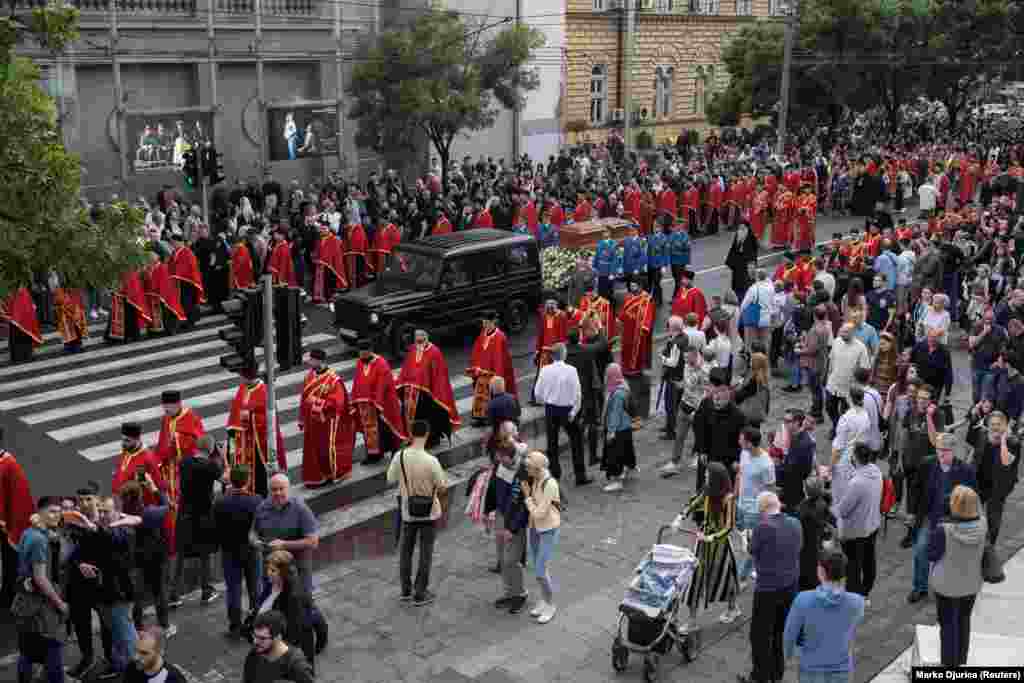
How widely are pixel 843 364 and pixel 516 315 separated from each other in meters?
7.21

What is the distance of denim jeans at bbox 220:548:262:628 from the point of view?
9.70m

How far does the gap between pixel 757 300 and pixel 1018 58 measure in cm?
3271

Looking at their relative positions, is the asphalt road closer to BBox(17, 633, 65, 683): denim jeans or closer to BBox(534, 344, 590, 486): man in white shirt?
BBox(534, 344, 590, 486): man in white shirt

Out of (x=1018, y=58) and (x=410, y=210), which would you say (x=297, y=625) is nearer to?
(x=410, y=210)

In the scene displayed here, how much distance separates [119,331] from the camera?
1906 cm

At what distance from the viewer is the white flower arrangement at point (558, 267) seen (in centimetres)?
2100

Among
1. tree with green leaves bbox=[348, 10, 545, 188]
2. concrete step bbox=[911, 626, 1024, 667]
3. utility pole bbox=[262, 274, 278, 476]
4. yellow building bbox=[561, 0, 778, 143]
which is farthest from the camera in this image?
yellow building bbox=[561, 0, 778, 143]

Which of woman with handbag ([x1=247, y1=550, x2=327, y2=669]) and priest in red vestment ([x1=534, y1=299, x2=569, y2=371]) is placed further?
priest in red vestment ([x1=534, y1=299, x2=569, y2=371])

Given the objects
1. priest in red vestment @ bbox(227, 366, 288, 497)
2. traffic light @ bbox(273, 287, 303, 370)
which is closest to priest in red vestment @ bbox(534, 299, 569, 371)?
traffic light @ bbox(273, 287, 303, 370)

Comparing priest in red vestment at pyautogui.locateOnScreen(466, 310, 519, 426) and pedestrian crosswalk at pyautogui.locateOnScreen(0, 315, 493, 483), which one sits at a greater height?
priest in red vestment at pyautogui.locateOnScreen(466, 310, 519, 426)

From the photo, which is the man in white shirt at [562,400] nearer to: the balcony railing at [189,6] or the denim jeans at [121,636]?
the denim jeans at [121,636]

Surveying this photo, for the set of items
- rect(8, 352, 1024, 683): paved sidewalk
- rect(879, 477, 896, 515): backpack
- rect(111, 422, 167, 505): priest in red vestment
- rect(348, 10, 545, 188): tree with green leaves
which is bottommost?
rect(8, 352, 1024, 683): paved sidewalk

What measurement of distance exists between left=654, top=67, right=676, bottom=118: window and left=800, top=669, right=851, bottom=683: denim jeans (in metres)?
44.1

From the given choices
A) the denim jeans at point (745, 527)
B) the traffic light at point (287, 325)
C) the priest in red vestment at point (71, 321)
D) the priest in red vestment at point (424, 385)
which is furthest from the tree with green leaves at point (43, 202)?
the priest in red vestment at point (71, 321)
